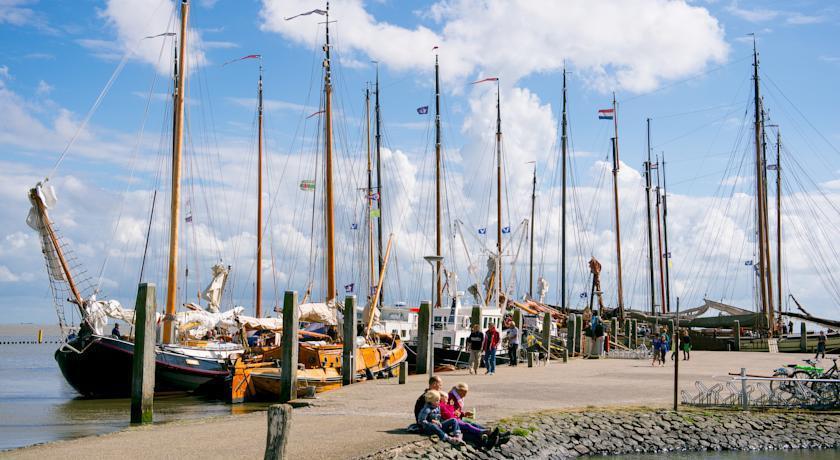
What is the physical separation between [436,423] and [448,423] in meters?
0.22

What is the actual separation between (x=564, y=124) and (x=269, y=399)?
3715 cm

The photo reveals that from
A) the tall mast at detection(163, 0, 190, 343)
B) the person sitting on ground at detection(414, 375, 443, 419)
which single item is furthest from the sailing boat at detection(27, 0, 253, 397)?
the person sitting on ground at detection(414, 375, 443, 419)

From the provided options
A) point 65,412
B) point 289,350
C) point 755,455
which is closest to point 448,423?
point 755,455

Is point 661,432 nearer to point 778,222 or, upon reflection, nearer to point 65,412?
point 65,412

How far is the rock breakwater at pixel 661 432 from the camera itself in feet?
59.1

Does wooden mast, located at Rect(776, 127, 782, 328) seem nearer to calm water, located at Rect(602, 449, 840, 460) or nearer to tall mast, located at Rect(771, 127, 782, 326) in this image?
tall mast, located at Rect(771, 127, 782, 326)

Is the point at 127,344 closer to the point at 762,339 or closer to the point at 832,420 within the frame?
the point at 832,420

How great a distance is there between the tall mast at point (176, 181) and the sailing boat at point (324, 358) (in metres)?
3.26

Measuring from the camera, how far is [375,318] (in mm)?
38469

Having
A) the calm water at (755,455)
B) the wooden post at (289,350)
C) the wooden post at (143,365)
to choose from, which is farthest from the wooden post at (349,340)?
the calm water at (755,455)

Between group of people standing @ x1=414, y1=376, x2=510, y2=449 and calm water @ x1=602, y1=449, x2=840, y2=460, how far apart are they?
14.9 feet

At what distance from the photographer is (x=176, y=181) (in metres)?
30.3

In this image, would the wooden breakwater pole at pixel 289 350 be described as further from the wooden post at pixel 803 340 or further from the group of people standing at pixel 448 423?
the wooden post at pixel 803 340

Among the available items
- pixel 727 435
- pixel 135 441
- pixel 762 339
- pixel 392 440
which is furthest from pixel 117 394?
pixel 762 339
